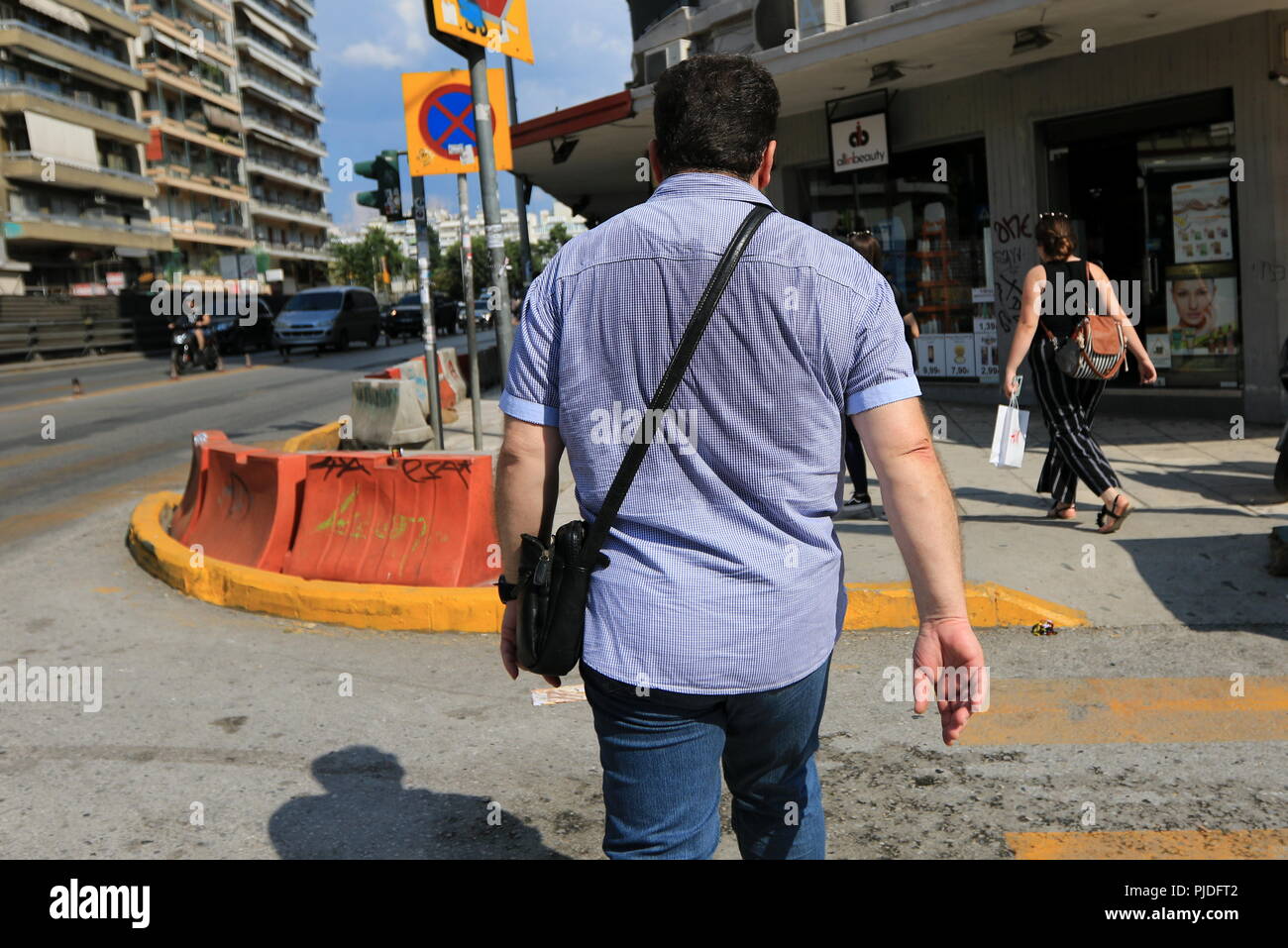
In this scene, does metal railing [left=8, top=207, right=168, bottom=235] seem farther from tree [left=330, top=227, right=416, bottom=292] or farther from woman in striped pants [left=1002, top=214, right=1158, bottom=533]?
woman in striped pants [left=1002, top=214, right=1158, bottom=533]

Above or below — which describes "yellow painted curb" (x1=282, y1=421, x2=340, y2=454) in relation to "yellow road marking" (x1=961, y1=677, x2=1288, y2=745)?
Answer: above

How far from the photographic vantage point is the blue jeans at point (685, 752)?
6.68 ft

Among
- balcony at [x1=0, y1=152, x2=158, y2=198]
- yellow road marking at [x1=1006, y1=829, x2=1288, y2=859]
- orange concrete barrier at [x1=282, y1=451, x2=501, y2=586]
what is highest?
balcony at [x1=0, y1=152, x2=158, y2=198]

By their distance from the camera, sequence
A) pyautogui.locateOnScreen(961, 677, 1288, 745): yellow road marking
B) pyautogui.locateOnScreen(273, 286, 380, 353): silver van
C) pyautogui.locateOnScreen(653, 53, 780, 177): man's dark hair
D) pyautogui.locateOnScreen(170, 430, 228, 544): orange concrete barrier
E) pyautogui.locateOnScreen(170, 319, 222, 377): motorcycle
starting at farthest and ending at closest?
pyautogui.locateOnScreen(273, 286, 380, 353): silver van → pyautogui.locateOnScreen(170, 319, 222, 377): motorcycle → pyautogui.locateOnScreen(170, 430, 228, 544): orange concrete barrier → pyautogui.locateOnScreen(961, 677, 1288, 745): yellow road marking → pyautogui.locateOnScreen(653, 53, 780, 177): man's dark hair

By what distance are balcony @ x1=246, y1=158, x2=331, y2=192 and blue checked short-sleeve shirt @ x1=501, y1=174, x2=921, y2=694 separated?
83258 mm

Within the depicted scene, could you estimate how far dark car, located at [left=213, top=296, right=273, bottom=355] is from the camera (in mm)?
34156

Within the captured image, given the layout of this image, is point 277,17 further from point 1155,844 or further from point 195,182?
point 1155,844

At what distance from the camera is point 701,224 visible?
2.01 m

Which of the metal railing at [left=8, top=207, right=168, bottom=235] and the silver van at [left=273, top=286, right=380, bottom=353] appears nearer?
the silver van at [left=273, top=286, right=380, bottom=353]

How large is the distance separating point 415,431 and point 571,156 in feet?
24.8

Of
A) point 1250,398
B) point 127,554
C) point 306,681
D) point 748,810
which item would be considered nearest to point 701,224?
point 748,810

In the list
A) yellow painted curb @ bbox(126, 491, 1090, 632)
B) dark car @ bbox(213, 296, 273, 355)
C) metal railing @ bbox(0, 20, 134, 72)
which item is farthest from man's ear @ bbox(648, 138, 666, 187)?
metal railing @ bbox(0, 20, 134, 72)

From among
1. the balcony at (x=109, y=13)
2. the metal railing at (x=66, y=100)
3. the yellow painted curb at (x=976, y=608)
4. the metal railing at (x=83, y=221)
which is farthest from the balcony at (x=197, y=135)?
the yellow painted curb at (x=976, y=608)
